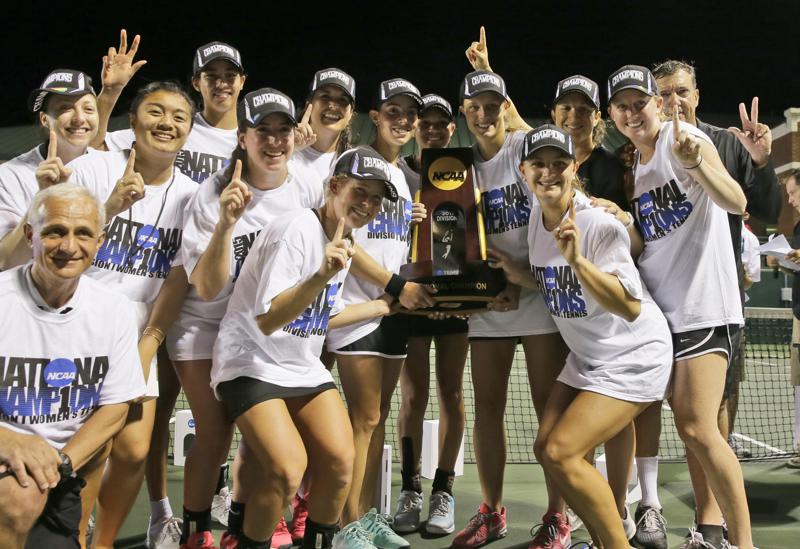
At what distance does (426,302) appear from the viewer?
4117 millimetres

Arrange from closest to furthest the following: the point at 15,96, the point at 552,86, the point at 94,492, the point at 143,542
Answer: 1. the point at 94,492
2. the point at 143,542
3. the point at 15,96
4. the point at 552,86

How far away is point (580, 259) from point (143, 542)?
288 cm

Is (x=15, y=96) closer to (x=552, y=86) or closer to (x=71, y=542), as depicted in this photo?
(x=552, y=86)

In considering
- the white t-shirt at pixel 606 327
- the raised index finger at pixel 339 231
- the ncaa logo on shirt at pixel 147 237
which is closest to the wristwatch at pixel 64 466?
the ncaa logo on shirt at pixel 147 237

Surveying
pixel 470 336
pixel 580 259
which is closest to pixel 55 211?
pixel 580 259

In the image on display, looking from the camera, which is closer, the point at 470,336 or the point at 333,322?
the point at 333,322

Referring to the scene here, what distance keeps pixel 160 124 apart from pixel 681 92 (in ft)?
9.55

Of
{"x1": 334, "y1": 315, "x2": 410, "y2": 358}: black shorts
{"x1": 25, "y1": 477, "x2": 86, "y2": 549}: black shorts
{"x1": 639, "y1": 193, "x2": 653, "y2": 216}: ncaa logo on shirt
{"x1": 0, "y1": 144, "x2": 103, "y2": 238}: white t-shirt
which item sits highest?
{"x1": 0, "y1": 144, "x2": 103, "y2": 238}: white t-shirt

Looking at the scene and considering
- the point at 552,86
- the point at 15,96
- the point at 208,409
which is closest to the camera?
the point at 208,409

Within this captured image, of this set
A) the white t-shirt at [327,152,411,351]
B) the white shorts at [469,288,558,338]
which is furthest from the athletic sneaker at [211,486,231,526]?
the white shorts at [469,288,558,338]

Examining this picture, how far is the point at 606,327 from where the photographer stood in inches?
150

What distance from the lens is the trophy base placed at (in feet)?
13.5

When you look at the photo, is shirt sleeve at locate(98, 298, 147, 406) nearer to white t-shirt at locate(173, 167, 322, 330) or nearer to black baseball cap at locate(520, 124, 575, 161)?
white t-shirt at locate(173, 167, 322, 330)

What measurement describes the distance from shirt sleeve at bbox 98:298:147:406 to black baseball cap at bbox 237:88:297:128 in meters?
1.11
